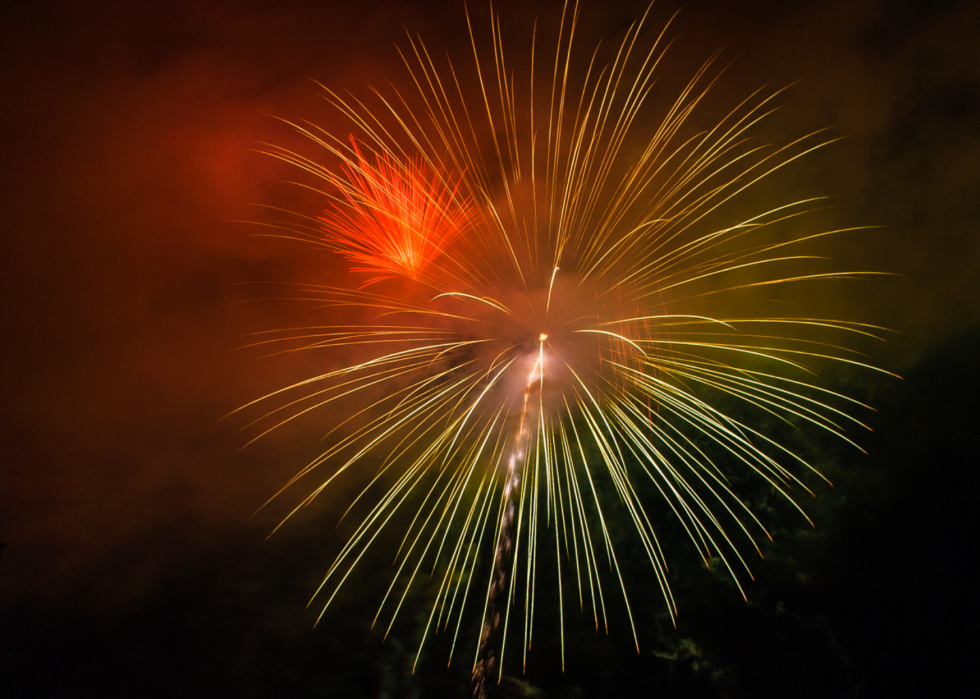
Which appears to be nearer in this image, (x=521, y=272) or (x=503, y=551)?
(x=521, y=272)

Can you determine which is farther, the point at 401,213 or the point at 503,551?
the point at 503,551

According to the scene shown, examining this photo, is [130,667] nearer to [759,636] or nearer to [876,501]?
[759,636]

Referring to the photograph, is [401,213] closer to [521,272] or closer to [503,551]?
[521,272]

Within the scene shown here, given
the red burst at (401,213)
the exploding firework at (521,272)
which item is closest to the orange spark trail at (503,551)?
the exploding firework at (521,272)

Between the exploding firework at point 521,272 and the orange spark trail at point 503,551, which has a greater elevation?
the exploding firework at point 521,272

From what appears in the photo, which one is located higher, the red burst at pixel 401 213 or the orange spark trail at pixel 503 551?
the red burst at pixel 401 213

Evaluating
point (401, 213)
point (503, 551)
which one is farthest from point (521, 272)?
point (503, 551)

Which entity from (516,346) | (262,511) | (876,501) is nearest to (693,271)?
(516,346)

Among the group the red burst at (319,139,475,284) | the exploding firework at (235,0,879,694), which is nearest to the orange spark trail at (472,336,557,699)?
the exploding firework at (235,0,879,694)

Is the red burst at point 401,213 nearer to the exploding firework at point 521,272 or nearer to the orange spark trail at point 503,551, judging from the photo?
the exploding firework at point 521,272

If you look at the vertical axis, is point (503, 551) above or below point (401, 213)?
below

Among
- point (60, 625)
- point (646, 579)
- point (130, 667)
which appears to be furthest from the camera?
point (646, 579)
